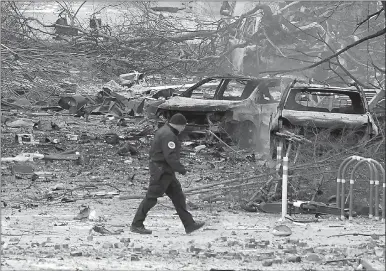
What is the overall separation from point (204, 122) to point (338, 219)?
6426 millimetres

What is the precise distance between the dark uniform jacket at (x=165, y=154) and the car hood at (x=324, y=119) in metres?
4.36

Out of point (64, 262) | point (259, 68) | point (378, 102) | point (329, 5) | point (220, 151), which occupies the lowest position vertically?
point (64, 262)

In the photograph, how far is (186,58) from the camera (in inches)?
995

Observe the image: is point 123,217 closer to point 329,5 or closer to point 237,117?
point 237,117

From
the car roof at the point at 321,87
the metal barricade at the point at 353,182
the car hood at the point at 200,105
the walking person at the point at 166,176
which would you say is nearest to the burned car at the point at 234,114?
the car hood at the point at 200,105

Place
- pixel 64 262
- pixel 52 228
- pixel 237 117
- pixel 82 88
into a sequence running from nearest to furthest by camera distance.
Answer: pixel 64 262, pixel 52 228, pixel 237 117, pixel 82 88

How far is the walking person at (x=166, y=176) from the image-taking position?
10523 mm

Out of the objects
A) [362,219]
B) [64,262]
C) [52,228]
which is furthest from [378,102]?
[64,262]

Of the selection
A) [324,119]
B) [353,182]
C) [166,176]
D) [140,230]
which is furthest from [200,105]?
[140,230]

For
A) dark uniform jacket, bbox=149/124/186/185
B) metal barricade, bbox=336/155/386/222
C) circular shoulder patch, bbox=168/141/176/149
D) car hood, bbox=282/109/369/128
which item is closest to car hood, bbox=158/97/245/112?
car hood, bbox=282/109/369/128

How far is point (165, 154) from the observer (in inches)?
415

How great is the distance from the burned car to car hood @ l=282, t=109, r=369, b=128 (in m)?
2.78

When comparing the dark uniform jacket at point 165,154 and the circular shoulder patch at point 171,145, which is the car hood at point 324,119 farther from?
the circular shoulder patch at point 171,145

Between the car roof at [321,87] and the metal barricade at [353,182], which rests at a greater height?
the car roof at [321,87]
